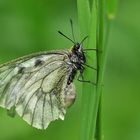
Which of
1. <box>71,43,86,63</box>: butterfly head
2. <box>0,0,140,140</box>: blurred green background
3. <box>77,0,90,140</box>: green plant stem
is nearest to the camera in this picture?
<box>77,0,90,140</box>: green plant stem

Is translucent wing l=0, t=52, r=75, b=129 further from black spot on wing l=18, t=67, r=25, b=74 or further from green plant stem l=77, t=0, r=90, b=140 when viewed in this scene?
A: green plant stem l=77, t=0, r=90, b=140

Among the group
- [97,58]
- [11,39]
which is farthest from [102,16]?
[11,39]

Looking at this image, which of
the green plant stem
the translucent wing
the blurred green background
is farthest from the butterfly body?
the blurred green background

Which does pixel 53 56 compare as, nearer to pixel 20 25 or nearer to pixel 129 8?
pixel 20 25

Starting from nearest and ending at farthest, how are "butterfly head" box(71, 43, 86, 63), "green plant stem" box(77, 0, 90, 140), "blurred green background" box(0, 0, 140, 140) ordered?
1. "green plant stem" box(77, 0, 90, 140)
2. "butterfly head" box(71, 43, 86, 63)
3. "blurred green background" box(0, 0, 140, 140)

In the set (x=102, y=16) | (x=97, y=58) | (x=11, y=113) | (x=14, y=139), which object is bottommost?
(x=14, y=139)

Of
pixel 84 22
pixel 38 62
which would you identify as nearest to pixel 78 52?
pixel 38 62

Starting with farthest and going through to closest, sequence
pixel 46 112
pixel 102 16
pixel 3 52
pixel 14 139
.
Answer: pixel 3 52
pixel 14 139
pixel 46 112
pixel 102 16
